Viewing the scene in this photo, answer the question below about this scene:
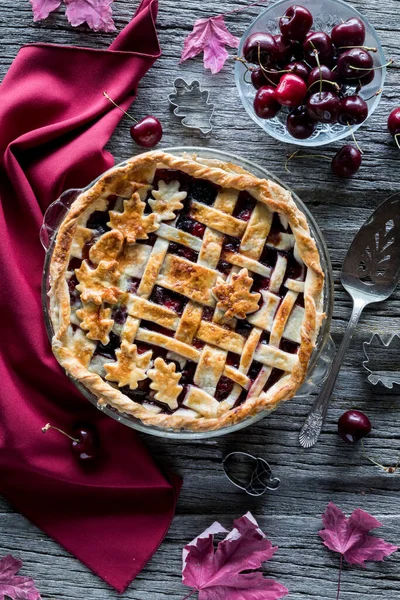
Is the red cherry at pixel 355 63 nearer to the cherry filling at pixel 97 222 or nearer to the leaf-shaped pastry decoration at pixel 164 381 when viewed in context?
the cherry filling at pixel 97 222

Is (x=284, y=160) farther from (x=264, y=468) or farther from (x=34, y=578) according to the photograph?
(x=34, y=578)

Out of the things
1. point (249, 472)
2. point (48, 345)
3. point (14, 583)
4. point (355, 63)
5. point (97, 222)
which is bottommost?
point (14, 583)

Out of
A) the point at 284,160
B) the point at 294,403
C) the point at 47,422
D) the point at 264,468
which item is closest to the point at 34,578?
the point at 47,422

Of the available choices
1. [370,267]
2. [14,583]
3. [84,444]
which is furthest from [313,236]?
[14,583]

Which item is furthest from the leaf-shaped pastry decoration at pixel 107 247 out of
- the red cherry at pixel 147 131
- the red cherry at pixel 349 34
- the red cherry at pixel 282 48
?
the red cherry at pixel 349 34

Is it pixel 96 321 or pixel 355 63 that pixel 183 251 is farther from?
pixel 355 63

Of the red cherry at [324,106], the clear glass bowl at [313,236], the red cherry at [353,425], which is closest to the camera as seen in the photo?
the red cherry at [324,106]
